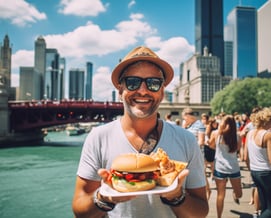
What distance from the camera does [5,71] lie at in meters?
138

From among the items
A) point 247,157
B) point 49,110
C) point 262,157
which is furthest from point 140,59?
point 49,110

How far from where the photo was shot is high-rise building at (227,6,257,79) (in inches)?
6949

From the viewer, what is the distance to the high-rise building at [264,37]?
14288cm

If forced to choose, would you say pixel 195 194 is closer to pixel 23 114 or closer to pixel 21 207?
pixel 21 207

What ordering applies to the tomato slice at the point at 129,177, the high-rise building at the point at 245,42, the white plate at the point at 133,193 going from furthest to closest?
the high-rise building at the point at 245,42
the tomato slice at the point at 129,177
the white plate at the point at 133,193

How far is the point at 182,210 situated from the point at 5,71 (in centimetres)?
15380

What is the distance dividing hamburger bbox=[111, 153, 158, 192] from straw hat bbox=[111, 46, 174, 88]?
717 mm

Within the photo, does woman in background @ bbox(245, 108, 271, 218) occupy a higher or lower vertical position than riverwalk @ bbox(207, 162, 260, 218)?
higher

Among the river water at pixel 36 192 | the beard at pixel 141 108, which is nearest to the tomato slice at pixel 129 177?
the beard at pixel 141 108

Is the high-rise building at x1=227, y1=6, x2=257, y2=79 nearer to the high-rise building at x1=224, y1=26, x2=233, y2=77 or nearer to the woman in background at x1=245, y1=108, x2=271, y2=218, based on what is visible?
the high-rise building at x1=224, y1=26, x2=233, y2=77

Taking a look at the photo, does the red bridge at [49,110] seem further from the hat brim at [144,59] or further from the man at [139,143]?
the man at [139,143]

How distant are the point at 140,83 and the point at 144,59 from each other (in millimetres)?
190

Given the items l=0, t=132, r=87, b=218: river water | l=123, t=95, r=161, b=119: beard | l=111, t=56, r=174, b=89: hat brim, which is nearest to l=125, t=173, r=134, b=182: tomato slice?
l=123, t=95, r=161, b=119: beard

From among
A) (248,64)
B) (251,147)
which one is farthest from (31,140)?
(248,64)
